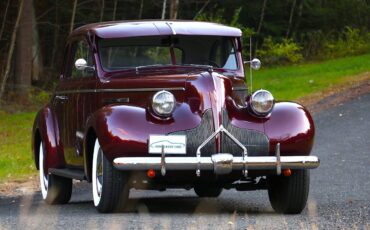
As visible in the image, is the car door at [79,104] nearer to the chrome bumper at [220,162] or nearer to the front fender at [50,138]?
the front fender at [50,138]

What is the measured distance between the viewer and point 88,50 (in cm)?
1090

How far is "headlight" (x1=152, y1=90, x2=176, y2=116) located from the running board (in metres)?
1.40

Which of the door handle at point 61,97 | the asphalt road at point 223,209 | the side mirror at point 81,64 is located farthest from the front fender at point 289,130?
the door handle at point 61,97

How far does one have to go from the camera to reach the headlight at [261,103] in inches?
365

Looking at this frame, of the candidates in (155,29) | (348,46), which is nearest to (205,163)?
(155,29)

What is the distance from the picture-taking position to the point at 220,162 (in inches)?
350

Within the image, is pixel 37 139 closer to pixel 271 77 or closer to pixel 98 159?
pixel 98 159

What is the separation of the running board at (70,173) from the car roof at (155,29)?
4.51ft

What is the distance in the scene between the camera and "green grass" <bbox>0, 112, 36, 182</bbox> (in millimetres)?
15633

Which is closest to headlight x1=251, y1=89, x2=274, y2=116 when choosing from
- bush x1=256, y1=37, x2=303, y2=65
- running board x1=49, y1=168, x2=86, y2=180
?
running board x1=49, y1=168, x2=86, y2=180

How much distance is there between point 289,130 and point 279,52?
99.1 ft

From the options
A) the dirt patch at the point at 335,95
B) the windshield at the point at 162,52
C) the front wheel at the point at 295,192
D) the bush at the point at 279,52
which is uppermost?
the windshield at the point at 162,52

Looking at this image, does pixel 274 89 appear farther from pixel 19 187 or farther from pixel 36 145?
pixel 36 145

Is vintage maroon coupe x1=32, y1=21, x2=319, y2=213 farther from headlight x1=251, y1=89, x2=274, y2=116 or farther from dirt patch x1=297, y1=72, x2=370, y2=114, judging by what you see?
dirt patch x1=297, y1=72, x2=370, y2=114
